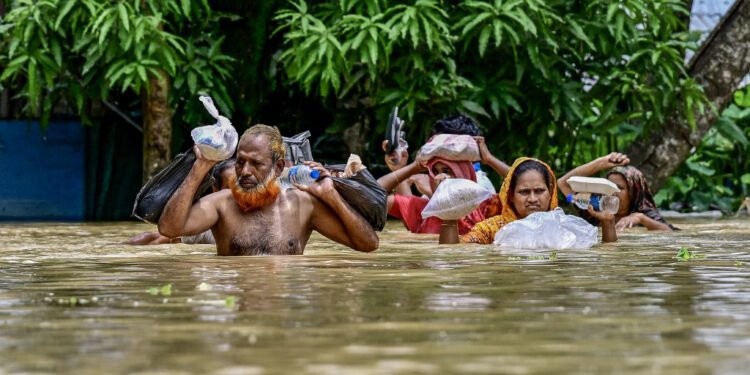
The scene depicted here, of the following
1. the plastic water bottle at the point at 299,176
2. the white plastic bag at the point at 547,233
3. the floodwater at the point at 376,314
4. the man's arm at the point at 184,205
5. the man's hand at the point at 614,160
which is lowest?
the floodwater at the point at 376,314

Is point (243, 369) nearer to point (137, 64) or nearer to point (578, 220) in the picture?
point (578, 220)

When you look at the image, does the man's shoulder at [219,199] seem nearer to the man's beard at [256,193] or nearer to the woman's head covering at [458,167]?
the man's beard at [256,193]

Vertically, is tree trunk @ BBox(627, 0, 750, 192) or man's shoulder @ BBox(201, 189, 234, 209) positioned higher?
tree trunk @ BBox(627, 0, 750, 192)

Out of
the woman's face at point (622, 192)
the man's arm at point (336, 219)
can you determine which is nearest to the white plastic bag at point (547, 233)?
the man's arm at point (336, 219)

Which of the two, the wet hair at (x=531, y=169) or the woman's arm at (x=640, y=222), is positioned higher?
the wet hair at (x=531, y=169)

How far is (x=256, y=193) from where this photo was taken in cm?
738

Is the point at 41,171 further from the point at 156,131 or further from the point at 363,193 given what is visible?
the point at 363,193

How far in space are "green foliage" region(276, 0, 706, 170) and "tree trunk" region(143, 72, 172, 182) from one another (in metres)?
1.35

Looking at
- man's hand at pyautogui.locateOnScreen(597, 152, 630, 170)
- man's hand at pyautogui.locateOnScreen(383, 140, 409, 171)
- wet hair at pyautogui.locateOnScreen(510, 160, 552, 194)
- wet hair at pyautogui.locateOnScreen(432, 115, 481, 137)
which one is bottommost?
wet hair at pyautogui.locateOnScreen(510, 160, 552, 194)

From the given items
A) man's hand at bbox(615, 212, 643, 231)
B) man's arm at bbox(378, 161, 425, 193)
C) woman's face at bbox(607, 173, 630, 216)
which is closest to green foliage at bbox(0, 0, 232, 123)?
man's arm at bbox(378, 161, 425, 193)

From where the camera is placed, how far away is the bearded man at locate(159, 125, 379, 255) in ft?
23.7

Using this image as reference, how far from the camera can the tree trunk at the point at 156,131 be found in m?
14.6

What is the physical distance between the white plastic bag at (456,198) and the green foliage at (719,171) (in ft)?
30.1

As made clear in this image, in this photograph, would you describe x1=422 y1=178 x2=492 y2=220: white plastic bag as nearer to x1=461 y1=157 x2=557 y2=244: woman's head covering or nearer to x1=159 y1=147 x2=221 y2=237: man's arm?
x1=461 y1=157 x2=557 y2=244: woman's head covering
